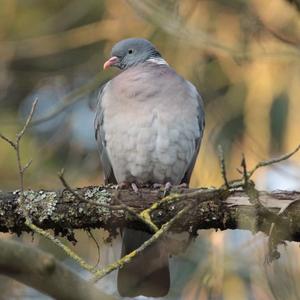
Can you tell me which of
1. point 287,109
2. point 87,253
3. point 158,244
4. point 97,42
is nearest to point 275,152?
point 287,109

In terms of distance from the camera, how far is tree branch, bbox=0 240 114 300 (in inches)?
87.6

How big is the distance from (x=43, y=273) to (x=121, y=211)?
1413 mm

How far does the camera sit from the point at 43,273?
2.26 m

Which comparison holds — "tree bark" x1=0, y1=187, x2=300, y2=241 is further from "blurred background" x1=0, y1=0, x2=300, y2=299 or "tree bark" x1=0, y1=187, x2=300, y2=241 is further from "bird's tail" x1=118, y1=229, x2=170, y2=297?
"bird's tail" x1=118, y1=229, x2=170, y2=297

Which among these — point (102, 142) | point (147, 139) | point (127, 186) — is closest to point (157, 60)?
point (102, 142)

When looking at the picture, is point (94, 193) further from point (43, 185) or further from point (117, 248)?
point (43, 185)

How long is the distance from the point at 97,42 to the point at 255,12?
2.19 meters

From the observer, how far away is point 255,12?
496 centimetres

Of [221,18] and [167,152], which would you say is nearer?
[167,152]

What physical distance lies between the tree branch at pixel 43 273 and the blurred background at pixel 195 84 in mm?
960

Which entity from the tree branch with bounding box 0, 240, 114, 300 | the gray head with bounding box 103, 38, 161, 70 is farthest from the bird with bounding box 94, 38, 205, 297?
the tree branch with bounding box 0, 240, 114, 300

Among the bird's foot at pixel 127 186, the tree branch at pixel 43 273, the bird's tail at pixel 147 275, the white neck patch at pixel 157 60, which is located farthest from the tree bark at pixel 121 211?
A: the white neck patch at pixel 157 60

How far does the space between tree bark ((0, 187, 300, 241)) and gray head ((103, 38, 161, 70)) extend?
1.56 metres

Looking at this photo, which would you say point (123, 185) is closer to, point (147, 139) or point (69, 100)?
point (147, 139)
